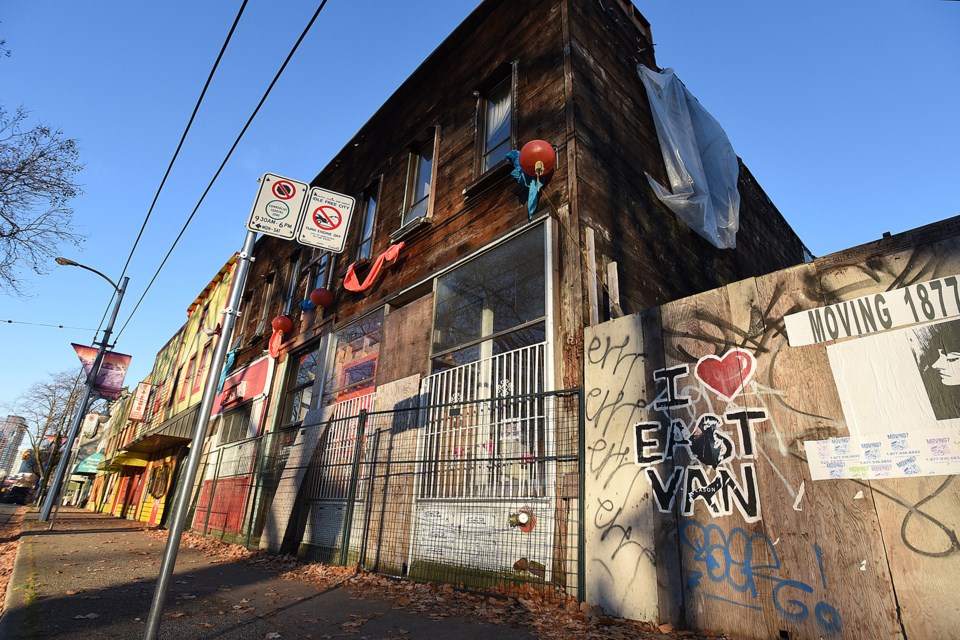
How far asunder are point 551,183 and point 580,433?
351 centimetres

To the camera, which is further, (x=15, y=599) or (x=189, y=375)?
(x=189, y=375)

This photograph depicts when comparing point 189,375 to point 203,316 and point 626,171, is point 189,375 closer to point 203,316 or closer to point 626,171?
point 203,316

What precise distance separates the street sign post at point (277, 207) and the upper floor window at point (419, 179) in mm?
4901

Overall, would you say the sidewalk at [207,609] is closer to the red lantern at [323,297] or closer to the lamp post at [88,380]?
the red lantern at [323,297]

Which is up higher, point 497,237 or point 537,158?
point 537,158

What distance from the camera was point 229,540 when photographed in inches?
441

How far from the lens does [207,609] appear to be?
4883 mm

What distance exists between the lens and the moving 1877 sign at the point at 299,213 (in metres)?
4.42

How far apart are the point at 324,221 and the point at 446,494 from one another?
368 centimetres

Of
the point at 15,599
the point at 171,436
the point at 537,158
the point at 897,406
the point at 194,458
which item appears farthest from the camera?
the point at 171,436

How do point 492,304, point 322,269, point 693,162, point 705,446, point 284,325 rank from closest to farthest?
1. point 705,446
2. point 492,304
3. point 693,162
4. point 284,325
5. point 322,269

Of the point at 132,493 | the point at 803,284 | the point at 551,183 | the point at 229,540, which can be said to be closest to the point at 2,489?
the point at 132,493

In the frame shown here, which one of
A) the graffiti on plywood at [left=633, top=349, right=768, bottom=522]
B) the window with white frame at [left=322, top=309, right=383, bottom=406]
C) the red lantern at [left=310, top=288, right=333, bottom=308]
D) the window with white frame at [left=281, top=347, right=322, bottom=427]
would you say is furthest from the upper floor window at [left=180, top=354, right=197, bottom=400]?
the graffiti on plywood at [left=633, top=349, right=768, bottom=522]

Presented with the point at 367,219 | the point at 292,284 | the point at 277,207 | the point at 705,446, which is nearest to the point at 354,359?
the point at 367,219
